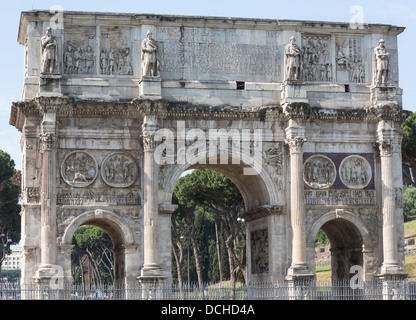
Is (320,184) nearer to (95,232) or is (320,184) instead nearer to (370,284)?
(370,284)

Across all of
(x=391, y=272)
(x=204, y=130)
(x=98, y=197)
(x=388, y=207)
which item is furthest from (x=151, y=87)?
(x=391, y=272)

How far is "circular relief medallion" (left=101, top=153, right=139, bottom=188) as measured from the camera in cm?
2827

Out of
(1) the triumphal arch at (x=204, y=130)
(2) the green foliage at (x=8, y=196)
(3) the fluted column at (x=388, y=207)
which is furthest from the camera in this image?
(2) the green foliage at (x=8, y=196)

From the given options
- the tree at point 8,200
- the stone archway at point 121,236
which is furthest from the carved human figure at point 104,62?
the tree at point 8,200

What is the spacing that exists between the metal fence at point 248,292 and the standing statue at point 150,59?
6.87 m

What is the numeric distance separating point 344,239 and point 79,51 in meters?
11.8

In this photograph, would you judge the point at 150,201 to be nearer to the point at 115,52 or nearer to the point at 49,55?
the point at 115,52

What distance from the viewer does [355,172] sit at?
29797mm

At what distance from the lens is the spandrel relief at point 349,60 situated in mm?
30203

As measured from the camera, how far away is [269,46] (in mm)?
29797

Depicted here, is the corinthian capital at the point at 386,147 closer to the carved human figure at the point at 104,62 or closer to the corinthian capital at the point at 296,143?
the corinthian capital at the point at 296,143

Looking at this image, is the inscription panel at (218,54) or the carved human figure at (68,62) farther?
the inscription panel at (218,54)
